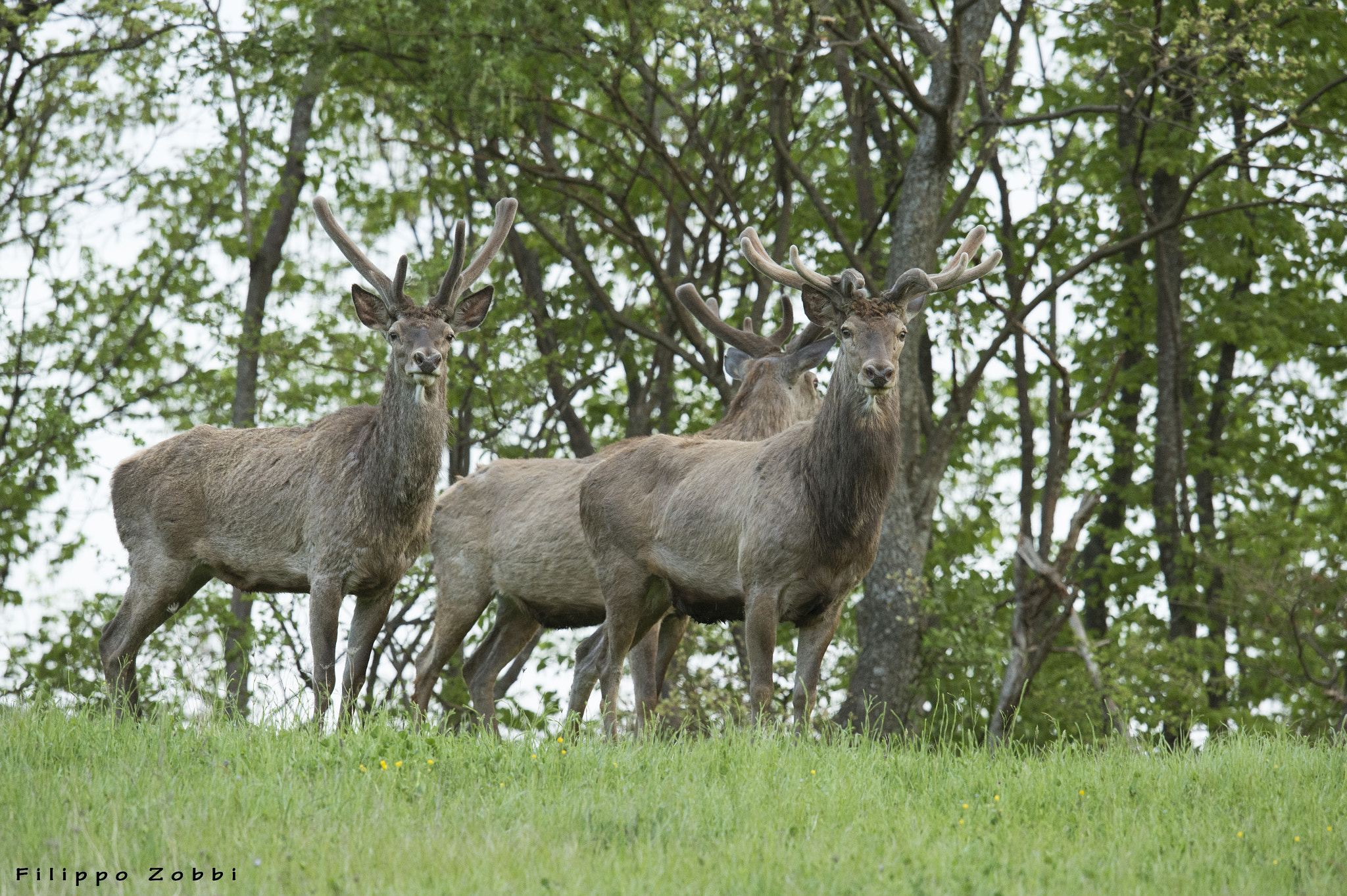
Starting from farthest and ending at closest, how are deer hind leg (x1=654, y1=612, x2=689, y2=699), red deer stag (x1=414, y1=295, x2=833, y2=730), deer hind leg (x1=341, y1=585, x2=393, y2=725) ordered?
red deer stag (x1=414, y1=295, x2=833, y2=730) < deer hind leg (x1=654, y1=612, x2=689, y2=699) < deer hind leg (x1=341, y1=585, x2=393, y2=725)

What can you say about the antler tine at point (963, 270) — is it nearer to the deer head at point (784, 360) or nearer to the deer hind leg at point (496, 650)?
the deer head at point (784, 360)

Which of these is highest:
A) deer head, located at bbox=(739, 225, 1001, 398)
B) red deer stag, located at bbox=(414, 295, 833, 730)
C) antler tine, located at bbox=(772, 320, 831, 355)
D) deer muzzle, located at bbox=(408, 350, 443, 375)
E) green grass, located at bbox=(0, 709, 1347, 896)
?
antler tine, located at bbox=(772, 320, 831, 355)

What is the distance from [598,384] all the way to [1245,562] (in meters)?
7.79

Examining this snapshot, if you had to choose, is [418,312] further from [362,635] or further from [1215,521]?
[1215,521]

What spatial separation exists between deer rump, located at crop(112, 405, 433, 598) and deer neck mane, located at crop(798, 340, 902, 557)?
2.33 meters

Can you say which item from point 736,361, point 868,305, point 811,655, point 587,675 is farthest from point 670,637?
point 868,305

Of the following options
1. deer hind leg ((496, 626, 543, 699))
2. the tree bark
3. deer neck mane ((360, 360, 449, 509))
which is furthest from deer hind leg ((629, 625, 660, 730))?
the tree bark

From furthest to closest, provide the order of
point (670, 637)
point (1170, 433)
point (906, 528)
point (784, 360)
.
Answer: point (1170, 433)
point (906, 528)
point (784, 360)
point (670, 637)

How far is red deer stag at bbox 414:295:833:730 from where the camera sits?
9680mm

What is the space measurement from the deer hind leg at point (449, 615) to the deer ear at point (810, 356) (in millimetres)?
2668

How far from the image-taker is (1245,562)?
15.8 metres

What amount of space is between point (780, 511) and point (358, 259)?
3.02m

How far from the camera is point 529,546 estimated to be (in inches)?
385

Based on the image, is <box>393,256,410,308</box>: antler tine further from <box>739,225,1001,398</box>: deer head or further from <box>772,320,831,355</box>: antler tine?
<box>772,320,831,355</box>: antler tine
